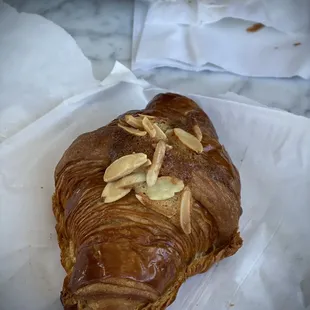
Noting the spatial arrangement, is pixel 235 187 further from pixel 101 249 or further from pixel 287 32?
pixel 287 32

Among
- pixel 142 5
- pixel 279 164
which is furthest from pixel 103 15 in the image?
pixel 279 164

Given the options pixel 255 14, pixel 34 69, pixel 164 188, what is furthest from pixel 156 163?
pixel 255 14

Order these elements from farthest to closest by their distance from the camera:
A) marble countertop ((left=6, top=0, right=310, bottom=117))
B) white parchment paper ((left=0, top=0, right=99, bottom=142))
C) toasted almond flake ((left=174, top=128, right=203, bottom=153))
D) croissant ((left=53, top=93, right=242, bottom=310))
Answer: marble countertop ((left=6, top=0, right=310, bottom=117))
white parchment paper ((left=0, top=0, right=99, bottom=142))
toasted almond flake ((left=174, top=128, right=203, bottom=153))
croissant ((left=53, top=93, right=242, bottom=310))

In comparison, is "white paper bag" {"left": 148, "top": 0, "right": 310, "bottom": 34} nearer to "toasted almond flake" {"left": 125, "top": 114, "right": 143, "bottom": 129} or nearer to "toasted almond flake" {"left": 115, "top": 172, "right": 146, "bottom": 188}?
"toasted almond flake" {"left": 125, "top": 114, "right": 143, "bottom": 129}

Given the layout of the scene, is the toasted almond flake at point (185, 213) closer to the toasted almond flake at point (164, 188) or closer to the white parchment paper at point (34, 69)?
the toasted almond flake at point (164, 188)

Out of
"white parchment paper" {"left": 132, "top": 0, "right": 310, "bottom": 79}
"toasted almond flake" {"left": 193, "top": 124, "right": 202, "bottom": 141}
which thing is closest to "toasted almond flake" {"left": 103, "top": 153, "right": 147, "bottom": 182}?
"toasted almond flake" {"left": 193, "top": 124, "right": 202, "bottom": 141}

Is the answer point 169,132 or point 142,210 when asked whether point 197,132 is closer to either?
point 169,132

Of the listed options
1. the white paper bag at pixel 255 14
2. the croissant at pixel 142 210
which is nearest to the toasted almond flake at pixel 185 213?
the croissant at pixel 142 210
